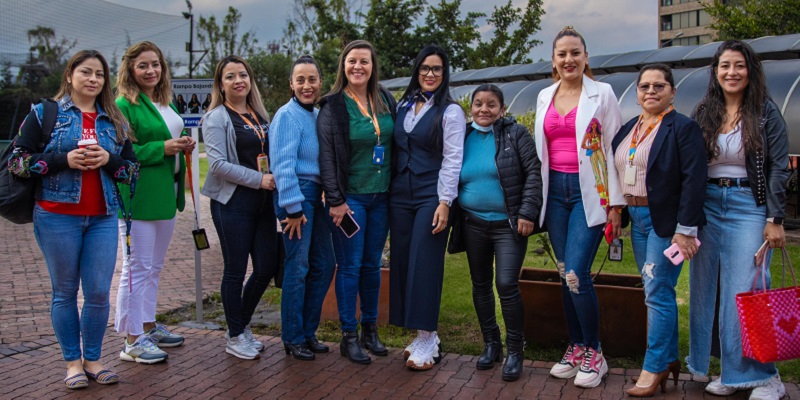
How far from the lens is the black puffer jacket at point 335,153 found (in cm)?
516

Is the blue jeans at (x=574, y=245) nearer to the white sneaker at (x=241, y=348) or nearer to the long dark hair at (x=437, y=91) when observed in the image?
the long dark hair at (x=437, y=91)

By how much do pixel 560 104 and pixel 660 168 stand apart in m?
0.83

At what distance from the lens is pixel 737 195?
4.36 meters

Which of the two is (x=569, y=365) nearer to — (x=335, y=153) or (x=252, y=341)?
(x=335, y=153)

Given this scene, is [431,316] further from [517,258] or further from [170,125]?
[170,125]

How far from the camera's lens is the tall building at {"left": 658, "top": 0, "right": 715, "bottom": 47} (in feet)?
285

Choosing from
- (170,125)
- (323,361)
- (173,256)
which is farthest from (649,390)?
(173,256)

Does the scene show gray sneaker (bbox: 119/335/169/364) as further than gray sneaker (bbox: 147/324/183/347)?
No

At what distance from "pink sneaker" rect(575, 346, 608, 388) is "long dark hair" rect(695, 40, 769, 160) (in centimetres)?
143

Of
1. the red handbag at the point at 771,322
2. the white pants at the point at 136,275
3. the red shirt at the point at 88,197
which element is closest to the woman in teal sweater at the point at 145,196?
the white pants at the point at 136,275

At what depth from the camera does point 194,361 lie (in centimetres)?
548

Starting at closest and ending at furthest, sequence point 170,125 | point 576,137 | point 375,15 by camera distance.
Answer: point 576,137 < point 170,125 < point 375,15

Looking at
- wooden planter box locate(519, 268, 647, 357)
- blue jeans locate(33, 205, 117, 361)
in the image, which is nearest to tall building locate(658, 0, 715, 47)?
wooden planter box locate(519, 268, 647, 357)

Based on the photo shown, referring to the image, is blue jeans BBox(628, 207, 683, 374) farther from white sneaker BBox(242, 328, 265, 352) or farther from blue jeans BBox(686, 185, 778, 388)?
white sneaker BBox(242, 328, 265, 352)
